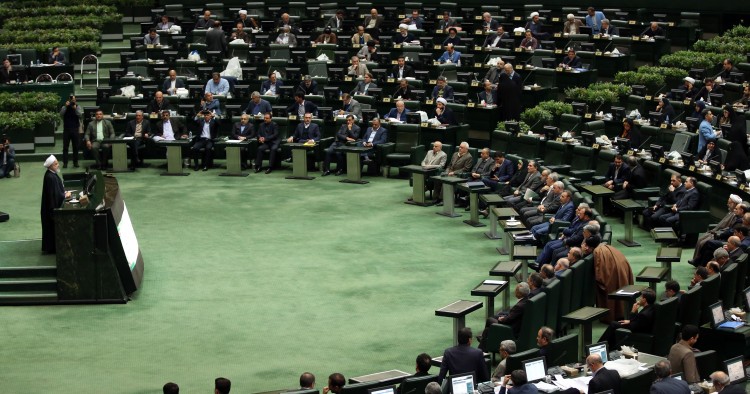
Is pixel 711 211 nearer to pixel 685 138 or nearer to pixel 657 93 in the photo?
pixel 685 138

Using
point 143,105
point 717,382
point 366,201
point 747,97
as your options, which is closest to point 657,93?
point 747,97

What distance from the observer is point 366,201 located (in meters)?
24.5

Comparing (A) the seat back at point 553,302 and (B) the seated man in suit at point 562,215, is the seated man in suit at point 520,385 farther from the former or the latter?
(B) the seated man in suit at point 562,215

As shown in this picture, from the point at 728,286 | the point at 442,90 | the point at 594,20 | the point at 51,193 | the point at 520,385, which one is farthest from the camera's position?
the point at 594,20

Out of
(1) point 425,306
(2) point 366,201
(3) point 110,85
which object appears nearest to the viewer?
(1) point 425,306

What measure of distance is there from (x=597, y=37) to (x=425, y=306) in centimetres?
1467

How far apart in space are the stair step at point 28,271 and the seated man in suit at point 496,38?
50.2 feet

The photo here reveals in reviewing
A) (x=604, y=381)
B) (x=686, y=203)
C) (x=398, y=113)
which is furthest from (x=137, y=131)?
(x=604, y=381)

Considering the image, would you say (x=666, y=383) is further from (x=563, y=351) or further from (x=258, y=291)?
(x=258, y=291)

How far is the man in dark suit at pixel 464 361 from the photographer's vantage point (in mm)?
13492

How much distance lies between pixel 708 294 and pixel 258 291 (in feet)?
22.0

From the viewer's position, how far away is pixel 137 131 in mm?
27297

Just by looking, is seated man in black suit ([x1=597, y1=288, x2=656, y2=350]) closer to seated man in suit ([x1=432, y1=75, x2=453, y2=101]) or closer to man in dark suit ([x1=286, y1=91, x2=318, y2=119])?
seated man in suit ([x1=432, y1=75, x2=453, y2=101])

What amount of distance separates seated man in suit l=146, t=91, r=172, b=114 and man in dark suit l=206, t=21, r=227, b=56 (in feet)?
11.8
